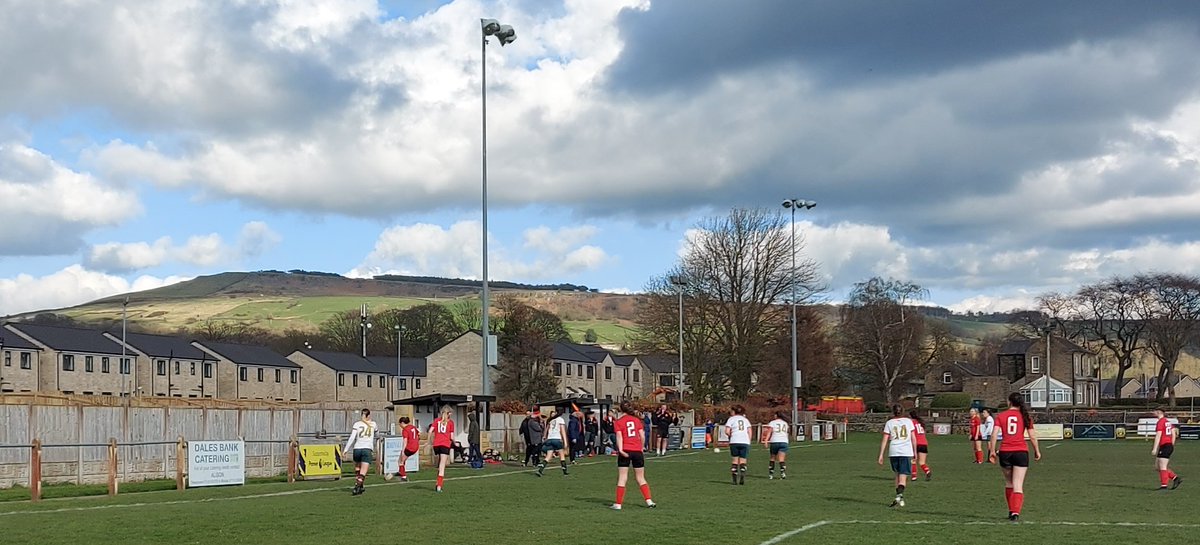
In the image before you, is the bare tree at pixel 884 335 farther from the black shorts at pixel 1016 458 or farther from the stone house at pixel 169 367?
the black shorts at pixel 1016 458

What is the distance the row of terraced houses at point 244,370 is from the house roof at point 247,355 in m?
0.09

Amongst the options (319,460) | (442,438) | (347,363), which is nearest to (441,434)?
(442,438)

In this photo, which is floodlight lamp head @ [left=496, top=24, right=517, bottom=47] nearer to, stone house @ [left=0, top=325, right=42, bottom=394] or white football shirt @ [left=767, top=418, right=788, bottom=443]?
white football shirt @ [left=767, top=418, right=788, bottom=443]

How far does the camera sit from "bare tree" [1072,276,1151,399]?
99188 millimetres

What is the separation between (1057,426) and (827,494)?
49.1m

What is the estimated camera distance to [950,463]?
38.4 meters

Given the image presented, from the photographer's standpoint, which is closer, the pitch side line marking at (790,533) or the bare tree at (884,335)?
the pitch side line marking at (790,533)

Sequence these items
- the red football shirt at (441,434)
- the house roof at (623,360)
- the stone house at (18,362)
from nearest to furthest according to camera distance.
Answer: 1. the red football shirt at (441,434)
2. the stone house at (18,362)
3. the house roof at (623,360)

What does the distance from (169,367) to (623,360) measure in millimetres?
50390

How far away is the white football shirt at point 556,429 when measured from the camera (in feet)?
99.5

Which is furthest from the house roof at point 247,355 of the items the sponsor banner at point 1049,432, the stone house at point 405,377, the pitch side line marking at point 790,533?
the pitch side line marking at point 790,533

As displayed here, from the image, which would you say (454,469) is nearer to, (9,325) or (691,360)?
(691,360)

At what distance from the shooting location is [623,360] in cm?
13375

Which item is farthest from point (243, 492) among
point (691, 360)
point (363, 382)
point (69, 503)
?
point (363, 382)
